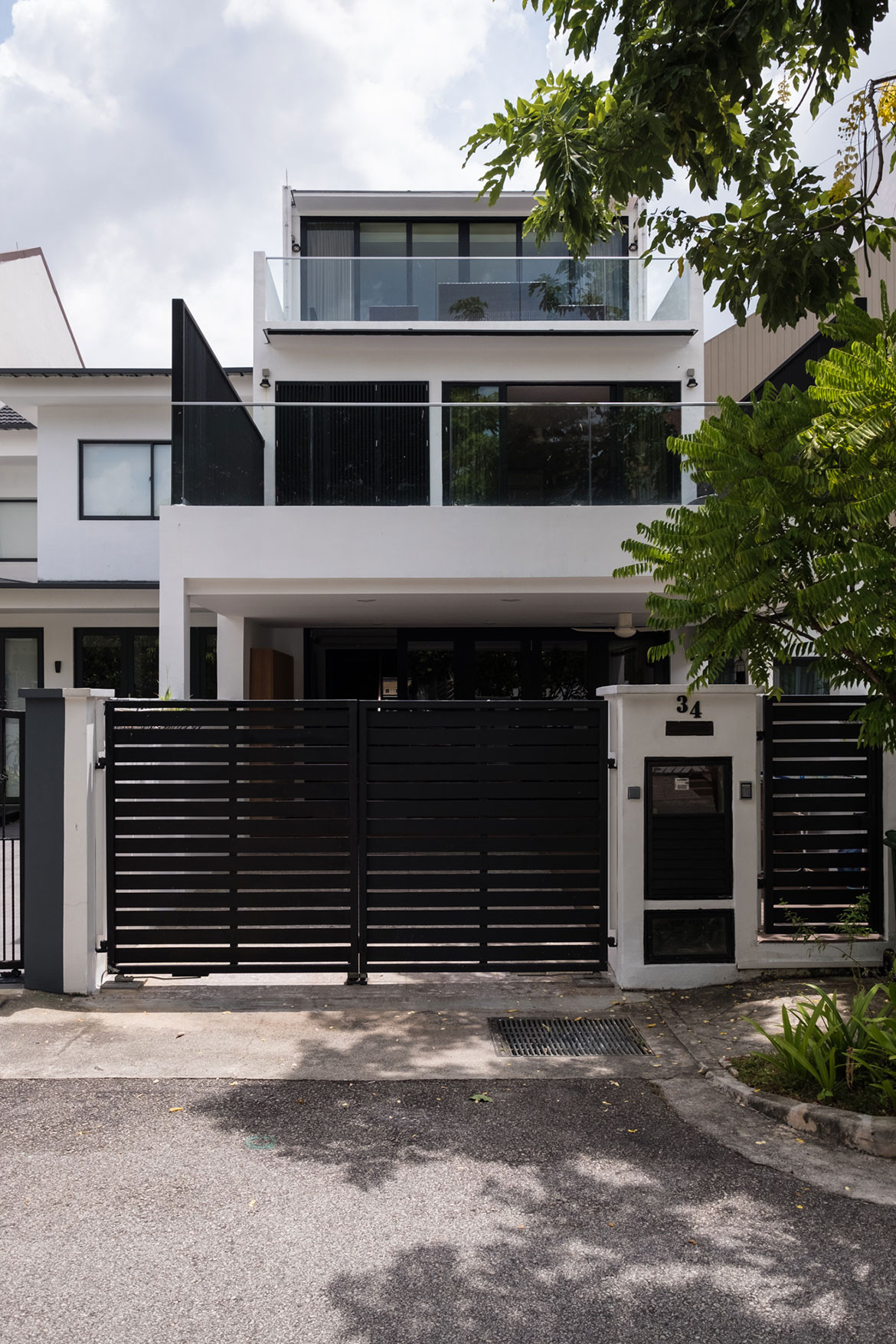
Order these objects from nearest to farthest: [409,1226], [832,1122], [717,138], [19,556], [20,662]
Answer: [409,1226] < [832,1122] < [717,138] < [20,662] < [19,556]

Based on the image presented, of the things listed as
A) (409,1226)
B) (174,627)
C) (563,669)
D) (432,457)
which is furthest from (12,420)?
(409,1226)

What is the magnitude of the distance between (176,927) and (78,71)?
11.3m

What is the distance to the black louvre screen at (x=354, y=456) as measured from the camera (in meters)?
10.5

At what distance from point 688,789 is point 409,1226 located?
365 centimetres

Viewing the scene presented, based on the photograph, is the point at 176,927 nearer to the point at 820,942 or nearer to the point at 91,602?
the point at 820,942

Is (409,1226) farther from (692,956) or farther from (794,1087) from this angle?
(692,956)

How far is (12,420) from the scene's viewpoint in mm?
18000

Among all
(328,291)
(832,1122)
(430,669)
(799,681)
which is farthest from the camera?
(430,669)

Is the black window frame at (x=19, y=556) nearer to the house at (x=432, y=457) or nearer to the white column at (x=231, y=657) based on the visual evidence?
the house at (x=432, y=457)

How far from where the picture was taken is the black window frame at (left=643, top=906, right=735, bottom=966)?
631 centimetres

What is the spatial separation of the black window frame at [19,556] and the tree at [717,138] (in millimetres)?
13314

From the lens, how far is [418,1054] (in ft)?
17.2

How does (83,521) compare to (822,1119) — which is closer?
(822,1119)

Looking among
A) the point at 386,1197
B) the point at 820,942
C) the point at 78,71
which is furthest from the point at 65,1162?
the point at 78,71
